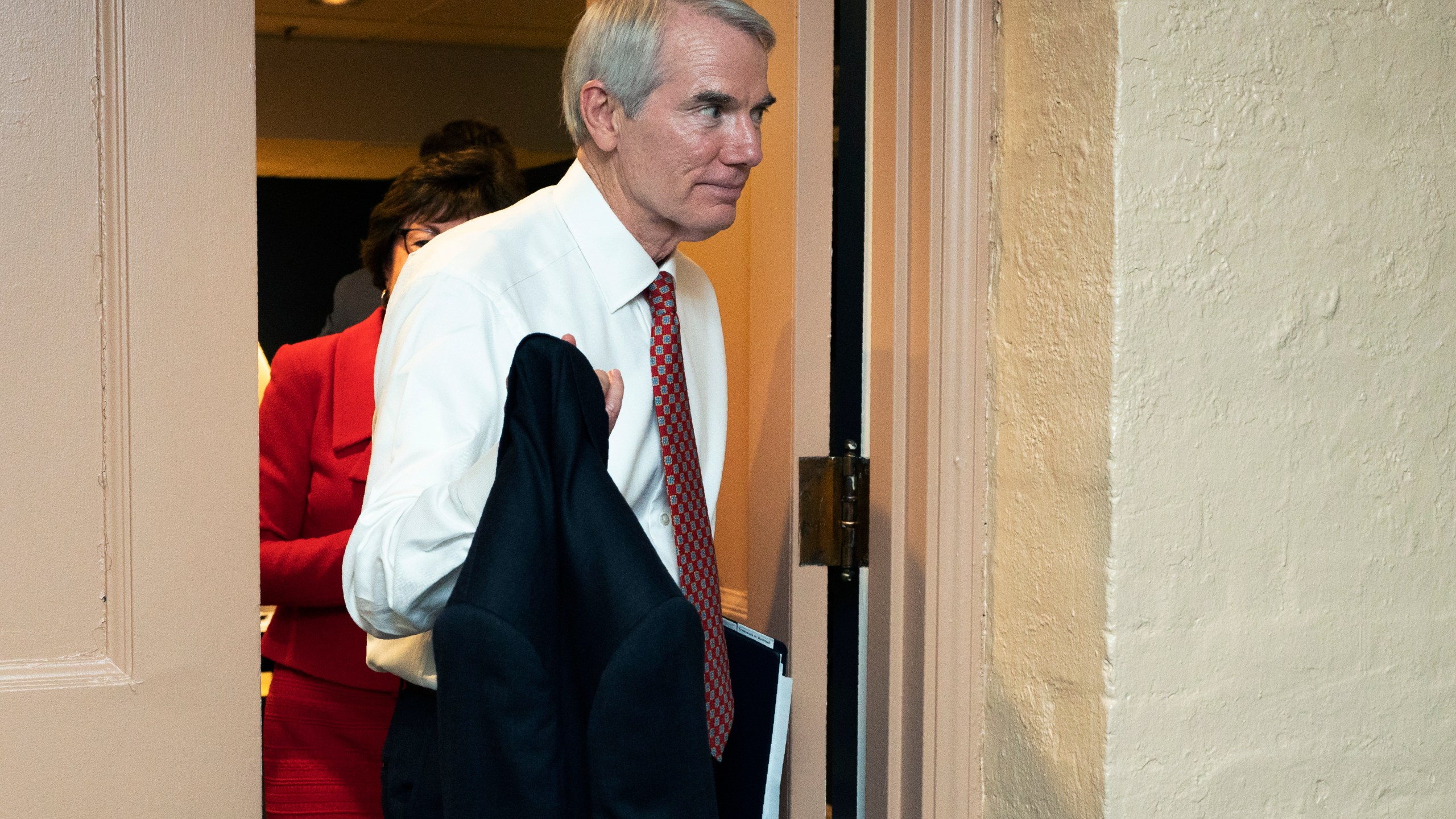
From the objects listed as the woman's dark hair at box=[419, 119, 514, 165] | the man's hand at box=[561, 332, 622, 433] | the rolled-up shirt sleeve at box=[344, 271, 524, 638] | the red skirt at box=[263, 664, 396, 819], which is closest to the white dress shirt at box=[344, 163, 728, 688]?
the rolled-up shirt sleeve at box=[344, 271, 524, 638]

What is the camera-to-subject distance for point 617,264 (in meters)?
1.31

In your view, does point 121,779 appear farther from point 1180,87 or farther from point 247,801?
point 1180,87

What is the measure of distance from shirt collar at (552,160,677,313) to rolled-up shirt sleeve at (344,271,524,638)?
17cm

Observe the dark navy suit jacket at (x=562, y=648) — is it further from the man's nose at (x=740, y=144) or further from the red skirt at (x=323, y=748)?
the red skirt at (x=323, y=748)

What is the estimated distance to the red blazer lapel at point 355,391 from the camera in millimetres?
1726

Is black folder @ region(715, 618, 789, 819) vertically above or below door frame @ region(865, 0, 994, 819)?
below

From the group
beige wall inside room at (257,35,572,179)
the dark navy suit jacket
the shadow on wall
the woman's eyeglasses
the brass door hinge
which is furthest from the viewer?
beige wall inside room at (257,35,572,179)

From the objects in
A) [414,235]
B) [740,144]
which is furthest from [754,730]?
[414,235]

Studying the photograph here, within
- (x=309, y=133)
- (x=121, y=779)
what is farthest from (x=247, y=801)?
(x=309, y=133)

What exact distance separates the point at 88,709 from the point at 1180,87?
4.02 ft

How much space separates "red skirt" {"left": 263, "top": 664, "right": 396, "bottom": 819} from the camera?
167 cm

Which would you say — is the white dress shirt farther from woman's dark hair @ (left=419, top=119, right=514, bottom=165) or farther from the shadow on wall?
woman's dark hair @ (left=419, top=119, right=514, bottom=165)

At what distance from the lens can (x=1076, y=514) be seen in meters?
1.19

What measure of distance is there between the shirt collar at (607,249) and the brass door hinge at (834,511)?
0.32m
